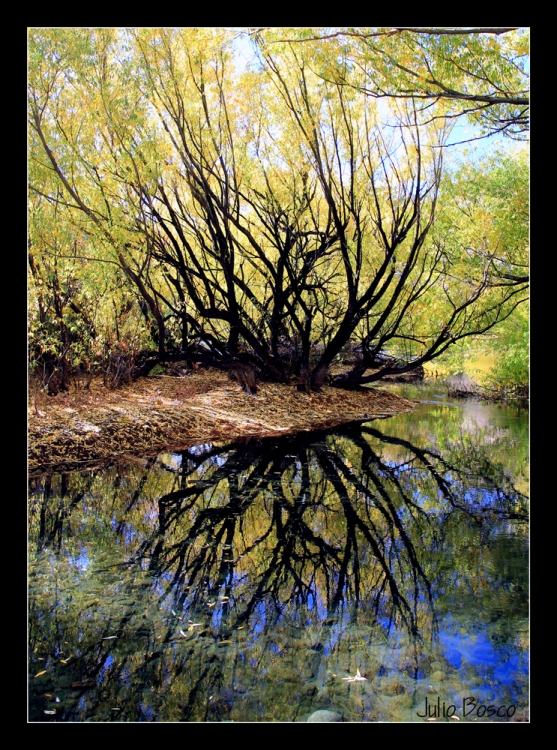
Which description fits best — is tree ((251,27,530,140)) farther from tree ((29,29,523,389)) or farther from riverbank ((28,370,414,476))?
riverbank ((28,370,414,476))

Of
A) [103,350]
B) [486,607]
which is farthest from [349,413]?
[486,607]

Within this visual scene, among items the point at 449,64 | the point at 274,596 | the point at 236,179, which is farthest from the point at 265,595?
the point at 236,179

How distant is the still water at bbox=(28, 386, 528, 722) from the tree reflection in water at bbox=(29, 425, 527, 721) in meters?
0.01

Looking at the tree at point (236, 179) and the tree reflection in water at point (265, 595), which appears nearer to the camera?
the tree reflection in water at point (265, 595)

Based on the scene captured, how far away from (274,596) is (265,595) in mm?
62

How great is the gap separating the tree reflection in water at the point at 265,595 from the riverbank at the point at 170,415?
3.35ft

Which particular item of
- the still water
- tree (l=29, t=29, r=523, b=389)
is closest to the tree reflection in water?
the still water

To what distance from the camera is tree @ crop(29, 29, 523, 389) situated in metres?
8.96

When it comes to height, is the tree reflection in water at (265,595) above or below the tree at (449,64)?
below

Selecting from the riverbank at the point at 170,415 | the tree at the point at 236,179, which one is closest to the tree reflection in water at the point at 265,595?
the riverbank at the point at 170,415

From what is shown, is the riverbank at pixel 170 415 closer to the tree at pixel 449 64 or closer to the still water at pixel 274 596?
the still water at pixel 274 596

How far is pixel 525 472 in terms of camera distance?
25.5 feet

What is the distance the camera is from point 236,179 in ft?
36.1

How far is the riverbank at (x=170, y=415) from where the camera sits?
25.7ft
